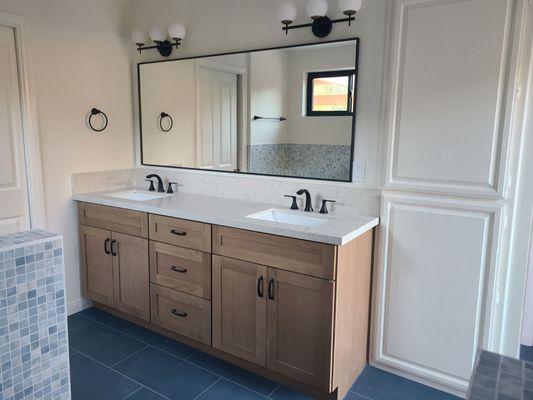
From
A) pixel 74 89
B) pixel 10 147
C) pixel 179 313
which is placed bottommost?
pixel 179 313

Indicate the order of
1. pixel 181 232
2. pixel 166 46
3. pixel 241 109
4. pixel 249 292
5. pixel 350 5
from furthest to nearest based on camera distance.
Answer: pixel 166 46
pixel 241 109
pixel 181 232
pixel 249 292
pixel 350 5

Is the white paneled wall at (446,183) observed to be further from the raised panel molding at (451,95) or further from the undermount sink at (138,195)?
the undermount sink at (138,195)

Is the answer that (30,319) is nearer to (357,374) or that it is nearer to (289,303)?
(289,303)

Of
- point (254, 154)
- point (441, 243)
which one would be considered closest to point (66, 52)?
point (254, 154)

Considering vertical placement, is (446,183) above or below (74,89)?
below

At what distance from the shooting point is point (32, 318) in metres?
1.35

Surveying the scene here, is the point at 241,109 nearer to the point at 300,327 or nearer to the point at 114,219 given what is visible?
the point at 114,219

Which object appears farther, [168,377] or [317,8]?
[168,377]

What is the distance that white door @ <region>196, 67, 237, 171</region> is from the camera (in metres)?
2.79

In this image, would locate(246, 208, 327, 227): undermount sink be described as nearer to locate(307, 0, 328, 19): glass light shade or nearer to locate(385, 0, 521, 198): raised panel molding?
locate(385, 0, 521, 198): raised panel molding

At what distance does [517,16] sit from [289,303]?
1681 mm

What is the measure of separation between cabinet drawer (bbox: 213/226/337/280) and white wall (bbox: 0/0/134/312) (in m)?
1.33

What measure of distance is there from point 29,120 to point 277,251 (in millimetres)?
1849

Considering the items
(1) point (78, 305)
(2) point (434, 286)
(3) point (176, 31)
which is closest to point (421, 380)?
(2) point (434, 286)
